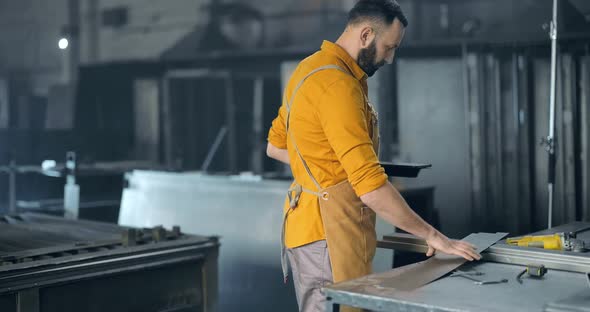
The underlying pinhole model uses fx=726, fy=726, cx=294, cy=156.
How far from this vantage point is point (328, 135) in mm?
1697

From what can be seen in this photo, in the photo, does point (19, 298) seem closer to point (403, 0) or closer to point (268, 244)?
point (268, 244)

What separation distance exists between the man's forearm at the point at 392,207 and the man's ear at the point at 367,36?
38 cm

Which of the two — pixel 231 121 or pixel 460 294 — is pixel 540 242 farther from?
pixel 231 121

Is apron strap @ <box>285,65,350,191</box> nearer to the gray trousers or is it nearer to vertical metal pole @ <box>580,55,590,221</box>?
the gray trousers

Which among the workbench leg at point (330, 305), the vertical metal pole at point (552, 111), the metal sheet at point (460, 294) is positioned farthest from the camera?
the vertical metal pole at point (552, 111)

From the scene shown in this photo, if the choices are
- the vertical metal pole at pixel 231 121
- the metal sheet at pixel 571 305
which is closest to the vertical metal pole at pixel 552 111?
the metal sheet at pixel 571 305

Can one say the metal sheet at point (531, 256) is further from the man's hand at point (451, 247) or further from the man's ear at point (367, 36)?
the man's ear at point (367, 36)

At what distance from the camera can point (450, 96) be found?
16.6 feet

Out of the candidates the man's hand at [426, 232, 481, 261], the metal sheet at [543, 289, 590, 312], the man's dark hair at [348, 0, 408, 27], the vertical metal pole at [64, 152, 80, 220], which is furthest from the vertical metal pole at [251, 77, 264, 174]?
the metal sheet at [543, 289, 590, 312]

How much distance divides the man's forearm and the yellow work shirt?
20 millimetres

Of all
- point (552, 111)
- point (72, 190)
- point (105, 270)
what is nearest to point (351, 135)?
point (105, 270)

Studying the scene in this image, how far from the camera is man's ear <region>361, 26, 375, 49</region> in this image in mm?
1807

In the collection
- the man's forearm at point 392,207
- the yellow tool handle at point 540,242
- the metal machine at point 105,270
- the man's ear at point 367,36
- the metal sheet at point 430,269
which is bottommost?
the metal machine at point 105,270

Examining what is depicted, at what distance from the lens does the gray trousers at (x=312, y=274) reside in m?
1.81
